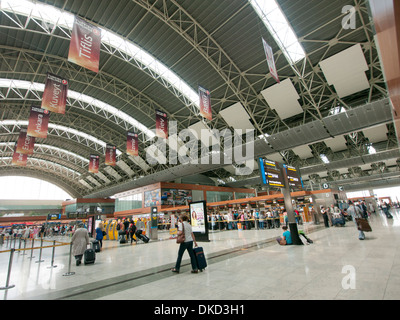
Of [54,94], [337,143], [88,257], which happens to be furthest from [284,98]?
[88,257]

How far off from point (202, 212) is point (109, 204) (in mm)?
45249

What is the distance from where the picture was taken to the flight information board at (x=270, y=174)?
29.5 ft

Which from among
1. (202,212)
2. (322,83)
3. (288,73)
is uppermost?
(288,73)

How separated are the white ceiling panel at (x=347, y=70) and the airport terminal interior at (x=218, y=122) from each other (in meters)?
0.07

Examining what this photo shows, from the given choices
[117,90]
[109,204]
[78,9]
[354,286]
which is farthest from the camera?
[109,204]

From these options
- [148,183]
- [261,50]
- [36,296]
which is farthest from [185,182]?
[36,296]

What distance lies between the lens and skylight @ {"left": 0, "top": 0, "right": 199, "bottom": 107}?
40.7 feet

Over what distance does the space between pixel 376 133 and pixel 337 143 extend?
3602 millimetres

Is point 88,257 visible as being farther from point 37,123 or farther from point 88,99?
A: point 88,99

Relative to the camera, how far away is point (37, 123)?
14.4 metres

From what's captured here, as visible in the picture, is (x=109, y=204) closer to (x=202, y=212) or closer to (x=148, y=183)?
(x=148, y=183)

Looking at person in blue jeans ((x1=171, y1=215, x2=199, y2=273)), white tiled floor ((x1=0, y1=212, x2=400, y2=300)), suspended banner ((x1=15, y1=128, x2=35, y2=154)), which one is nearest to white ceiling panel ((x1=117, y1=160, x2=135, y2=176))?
suspended banner ((x1=15, y1=128, x2=35, y2=154))

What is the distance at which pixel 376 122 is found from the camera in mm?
14062

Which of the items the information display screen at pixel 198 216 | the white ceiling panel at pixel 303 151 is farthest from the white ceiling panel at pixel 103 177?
the white ceiling panel at pixel 303 151
